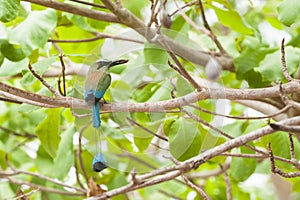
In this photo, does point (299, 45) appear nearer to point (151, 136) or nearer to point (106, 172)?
point (151, 136)

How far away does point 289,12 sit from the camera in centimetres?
86

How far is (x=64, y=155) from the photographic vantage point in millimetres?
1141

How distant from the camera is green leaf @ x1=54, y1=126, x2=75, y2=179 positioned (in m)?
1.11

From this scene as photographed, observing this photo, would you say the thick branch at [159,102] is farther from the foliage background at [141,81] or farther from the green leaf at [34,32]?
the green leaf at [34,32]

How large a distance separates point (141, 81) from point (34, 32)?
0.83ft

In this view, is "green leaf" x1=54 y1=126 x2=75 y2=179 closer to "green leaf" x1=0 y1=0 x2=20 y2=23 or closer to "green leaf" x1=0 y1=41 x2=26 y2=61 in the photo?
"green leaf" x1=0 y1=41 x2=26 y2=61

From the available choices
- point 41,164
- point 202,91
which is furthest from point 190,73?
point 41,164

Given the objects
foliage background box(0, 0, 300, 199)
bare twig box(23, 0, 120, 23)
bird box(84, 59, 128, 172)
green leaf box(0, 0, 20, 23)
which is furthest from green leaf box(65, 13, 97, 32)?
bird box(84, 59, 128, 172)

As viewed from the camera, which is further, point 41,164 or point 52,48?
point 41,164

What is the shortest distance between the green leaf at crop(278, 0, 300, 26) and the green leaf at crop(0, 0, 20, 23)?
1.26 ft

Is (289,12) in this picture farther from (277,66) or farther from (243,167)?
(243,167)

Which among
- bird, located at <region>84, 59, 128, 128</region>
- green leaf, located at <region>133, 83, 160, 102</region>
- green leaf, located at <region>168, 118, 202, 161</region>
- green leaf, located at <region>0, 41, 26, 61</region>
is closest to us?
bird, located at <region>84, 59, 128, 128</region>

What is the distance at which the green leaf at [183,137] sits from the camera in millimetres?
777

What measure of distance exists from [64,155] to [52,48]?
22 centimetres
